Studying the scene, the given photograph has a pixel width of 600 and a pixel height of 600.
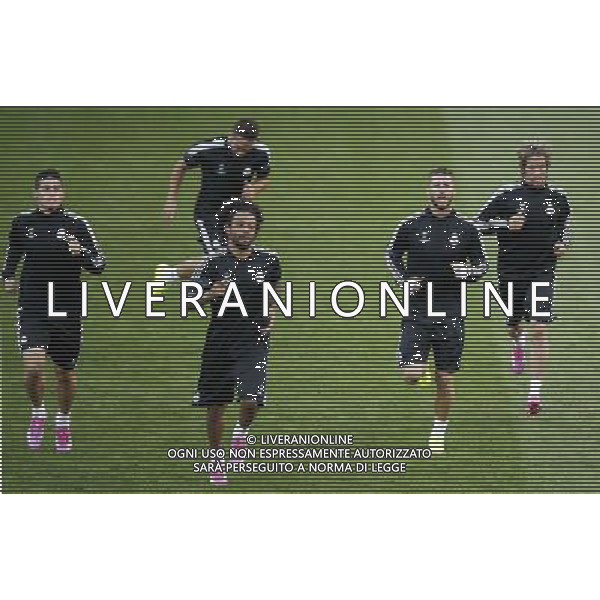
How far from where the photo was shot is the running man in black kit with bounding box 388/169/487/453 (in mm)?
11406

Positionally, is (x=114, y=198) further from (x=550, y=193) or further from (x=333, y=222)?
(x=550, y=193)

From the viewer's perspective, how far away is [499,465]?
452 inches

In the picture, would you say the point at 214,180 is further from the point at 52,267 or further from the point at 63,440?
the point at 63,440

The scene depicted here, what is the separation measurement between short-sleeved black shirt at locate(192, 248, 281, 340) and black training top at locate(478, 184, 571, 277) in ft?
4.62

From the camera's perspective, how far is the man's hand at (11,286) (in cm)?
1144

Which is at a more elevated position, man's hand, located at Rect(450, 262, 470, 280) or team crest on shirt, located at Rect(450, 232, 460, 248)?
team crest on shirt, located at Rect(450, 232, 460, 248)

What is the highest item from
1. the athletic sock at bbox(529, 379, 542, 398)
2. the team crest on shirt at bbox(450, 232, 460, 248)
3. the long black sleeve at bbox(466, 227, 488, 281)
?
the team crest on shirt at bbox(450, 232, 460, 248)

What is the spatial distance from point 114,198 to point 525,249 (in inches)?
103

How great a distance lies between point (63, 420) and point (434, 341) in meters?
2.41

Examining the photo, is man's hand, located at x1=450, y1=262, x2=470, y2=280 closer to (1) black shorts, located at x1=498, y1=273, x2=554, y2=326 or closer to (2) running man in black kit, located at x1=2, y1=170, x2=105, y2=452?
(1) black shorts, located at x1=498, y1=273, x2=554, y2=326

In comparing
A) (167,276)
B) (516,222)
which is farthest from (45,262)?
(516,222)

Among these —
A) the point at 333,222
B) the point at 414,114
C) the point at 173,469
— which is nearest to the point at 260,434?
the point at 173,469

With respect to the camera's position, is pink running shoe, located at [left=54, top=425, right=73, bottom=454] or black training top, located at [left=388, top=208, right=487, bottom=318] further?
pink running shoe, located at [left=54, top=425, right=73, bottom=454]

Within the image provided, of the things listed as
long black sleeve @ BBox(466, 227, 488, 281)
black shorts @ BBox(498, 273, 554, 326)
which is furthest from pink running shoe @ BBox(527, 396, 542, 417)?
long black sleeve @ BBox(466, 227, 488, 281)
